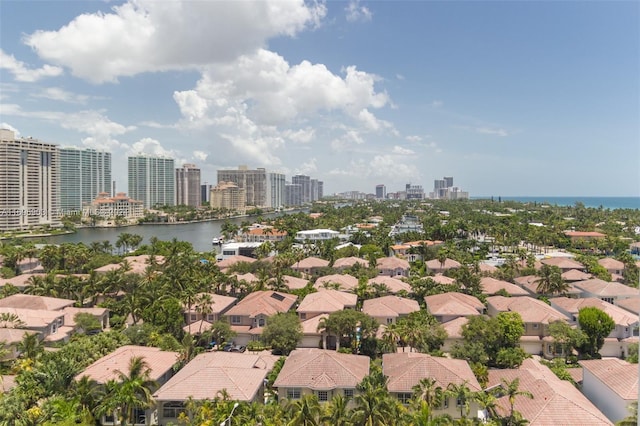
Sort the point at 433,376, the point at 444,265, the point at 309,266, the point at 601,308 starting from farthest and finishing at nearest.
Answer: the point at 309,266
the point at 444,265
the point at 601,308
the point at 433,376

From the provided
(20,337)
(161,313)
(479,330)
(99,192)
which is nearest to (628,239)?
(479,330)

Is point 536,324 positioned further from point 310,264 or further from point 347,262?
point 310,264

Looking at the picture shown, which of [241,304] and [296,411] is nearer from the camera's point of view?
[296,411]

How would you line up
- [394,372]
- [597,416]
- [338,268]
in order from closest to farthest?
[597,416] → [394,372] → [338,268]

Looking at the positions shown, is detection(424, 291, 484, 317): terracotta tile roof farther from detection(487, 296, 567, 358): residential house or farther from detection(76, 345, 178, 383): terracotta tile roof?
detection(76, 345, 178, 383): terracotta tile roof

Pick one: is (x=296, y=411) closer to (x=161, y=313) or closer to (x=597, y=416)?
(x=597, y=416)

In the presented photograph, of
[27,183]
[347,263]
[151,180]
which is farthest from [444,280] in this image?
[151,180]

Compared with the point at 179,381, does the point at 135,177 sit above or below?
above
